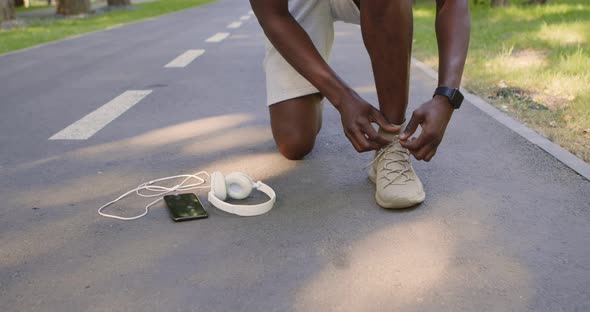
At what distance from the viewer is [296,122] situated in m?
2.92

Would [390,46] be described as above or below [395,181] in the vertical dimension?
above

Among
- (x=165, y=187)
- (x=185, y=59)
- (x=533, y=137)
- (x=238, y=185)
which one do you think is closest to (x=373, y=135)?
(x=238, y=185)

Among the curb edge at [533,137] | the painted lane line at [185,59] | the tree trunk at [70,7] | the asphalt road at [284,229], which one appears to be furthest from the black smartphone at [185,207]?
the tree trunk at [70,7]

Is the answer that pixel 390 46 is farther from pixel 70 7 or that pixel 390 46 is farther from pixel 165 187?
pixel 70 7

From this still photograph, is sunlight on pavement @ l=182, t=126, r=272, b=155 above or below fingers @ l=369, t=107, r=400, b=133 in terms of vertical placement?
below

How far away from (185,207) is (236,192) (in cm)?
24

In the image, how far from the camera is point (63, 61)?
290 inches

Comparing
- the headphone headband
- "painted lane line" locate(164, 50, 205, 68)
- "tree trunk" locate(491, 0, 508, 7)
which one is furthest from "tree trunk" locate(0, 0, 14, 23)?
the headphone headband

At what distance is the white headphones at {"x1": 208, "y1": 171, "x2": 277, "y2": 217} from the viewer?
95.0 inches

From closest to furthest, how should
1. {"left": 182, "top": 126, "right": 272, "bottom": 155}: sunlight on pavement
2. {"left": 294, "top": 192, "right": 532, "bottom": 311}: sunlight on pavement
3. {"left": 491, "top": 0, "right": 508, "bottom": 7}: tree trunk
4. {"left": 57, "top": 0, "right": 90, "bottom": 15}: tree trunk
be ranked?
1. {"left": 294, "top": 192, "right": 532, "bottom": 311}: sunlight on pavement
2. {"left": 182, "top": 126, "right": 272, "bottom": 155}: sunlight on pavement
3. {"left": 491, "top": 0, "right": 508, "bottom": 7}: tree trunk
4. {"left": 57, "top": 0, "right": 90, "bottom": 15}: tree trunk

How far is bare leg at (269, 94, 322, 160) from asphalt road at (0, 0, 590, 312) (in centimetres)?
11

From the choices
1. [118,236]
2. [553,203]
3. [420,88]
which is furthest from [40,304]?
[420,88]

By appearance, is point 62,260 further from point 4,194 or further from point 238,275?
point 4,194

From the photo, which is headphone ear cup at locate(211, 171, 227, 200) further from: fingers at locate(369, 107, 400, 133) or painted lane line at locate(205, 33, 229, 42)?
painted lane line at locate(205, 33, 229, 42)
